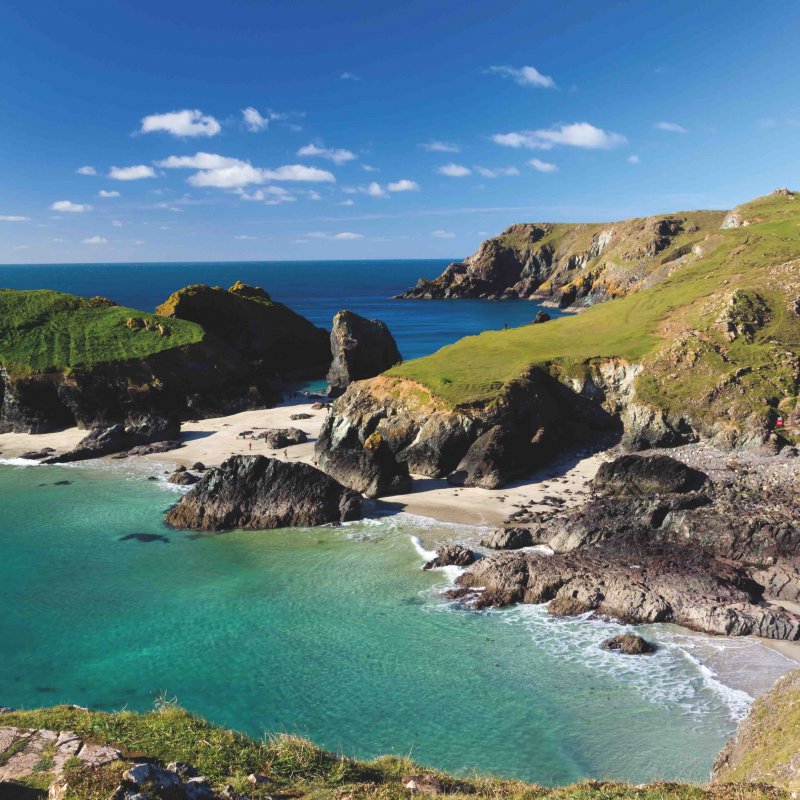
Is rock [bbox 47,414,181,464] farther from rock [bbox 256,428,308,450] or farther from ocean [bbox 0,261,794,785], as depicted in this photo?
ocean [bbox 0,261,794,785]

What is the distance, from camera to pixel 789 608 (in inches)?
1116

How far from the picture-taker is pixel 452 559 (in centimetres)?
3447

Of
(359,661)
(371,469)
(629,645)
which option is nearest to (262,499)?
(371,469)

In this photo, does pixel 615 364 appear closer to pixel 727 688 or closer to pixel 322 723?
pixel 727 688

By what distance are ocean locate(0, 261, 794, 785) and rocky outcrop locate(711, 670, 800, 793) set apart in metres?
2.33

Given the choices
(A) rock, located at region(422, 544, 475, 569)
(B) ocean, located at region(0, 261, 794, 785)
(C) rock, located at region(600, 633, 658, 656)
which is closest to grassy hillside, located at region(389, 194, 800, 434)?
(A) rock, located at region(422, 544, 475, 569)

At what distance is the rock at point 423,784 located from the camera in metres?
14.1

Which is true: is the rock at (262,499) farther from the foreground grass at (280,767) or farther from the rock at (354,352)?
the rock at (354,352)

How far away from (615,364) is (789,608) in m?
30.1

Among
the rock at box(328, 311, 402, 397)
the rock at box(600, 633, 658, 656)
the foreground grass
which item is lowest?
the rock at box(600, 633, 658, 656)

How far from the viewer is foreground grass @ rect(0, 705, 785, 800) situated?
13.3m

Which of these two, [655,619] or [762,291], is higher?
[762,291]

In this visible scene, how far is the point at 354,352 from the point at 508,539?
47.3m

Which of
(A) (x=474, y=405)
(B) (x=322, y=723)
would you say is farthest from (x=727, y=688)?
(A) (x=474, y=405)
